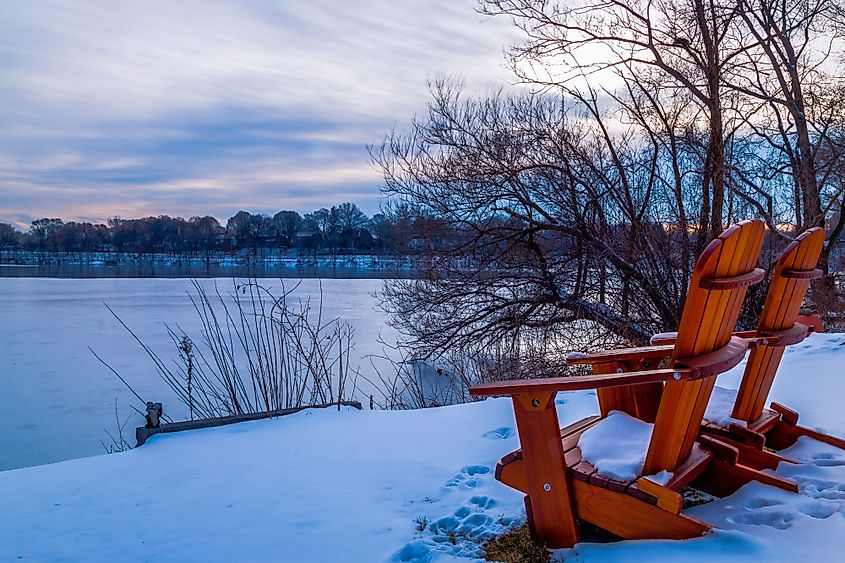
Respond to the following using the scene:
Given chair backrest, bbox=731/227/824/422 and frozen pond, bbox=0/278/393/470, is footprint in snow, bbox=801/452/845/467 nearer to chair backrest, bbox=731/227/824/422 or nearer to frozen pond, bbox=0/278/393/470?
chair backrest, bbox=731/227/824/422

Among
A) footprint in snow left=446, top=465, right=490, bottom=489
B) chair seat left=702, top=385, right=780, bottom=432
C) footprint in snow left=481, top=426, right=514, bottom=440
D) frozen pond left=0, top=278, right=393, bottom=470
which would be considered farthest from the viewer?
frozen pond left=0, top=278, right=393, bottom=470

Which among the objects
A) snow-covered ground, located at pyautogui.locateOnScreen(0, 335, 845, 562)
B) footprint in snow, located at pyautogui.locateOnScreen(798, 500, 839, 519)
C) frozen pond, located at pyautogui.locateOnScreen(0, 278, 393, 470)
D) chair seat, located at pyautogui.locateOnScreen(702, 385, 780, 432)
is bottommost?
frozen pond, located at pyautogui.locateOnScreen(0, 278, 393, 470)

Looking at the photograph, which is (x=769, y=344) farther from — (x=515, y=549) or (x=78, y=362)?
(x=78, y=362)

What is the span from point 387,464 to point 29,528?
4.81ft

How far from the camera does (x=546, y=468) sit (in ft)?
6.04

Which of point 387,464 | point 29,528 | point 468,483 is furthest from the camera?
point 387,464

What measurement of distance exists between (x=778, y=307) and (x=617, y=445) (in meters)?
0.86

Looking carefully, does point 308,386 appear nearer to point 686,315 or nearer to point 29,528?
point 29,528

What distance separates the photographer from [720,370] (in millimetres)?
1684

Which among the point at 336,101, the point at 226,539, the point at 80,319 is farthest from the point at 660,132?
the point at 80,319

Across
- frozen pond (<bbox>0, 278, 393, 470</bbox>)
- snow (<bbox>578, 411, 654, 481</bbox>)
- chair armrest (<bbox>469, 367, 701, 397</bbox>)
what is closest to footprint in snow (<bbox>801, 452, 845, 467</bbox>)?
snow (<bbox>578, 411, 654, 481</bbox>)

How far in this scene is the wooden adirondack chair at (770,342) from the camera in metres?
2.23

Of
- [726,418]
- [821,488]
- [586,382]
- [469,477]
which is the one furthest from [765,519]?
[469,477]

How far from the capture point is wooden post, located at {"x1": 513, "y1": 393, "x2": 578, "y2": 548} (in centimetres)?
181
